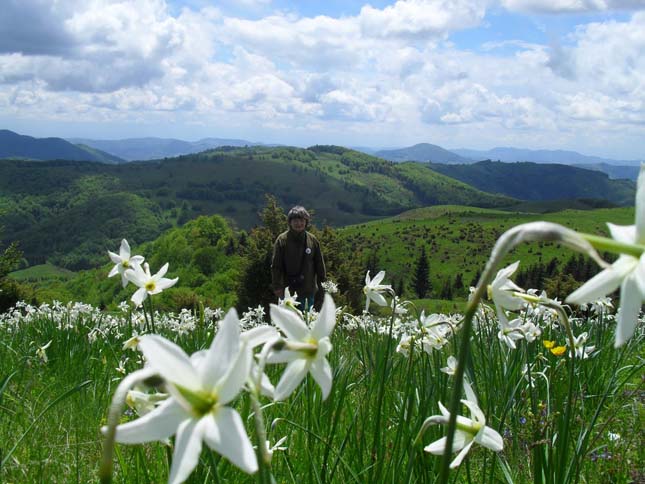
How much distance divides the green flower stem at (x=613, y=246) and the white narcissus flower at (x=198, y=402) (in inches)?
27.3

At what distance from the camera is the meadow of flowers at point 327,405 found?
3.19 ft

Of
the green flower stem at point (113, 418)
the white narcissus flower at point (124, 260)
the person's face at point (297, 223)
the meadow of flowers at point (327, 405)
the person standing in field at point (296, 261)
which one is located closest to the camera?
the green flower stem at point (113, 418)

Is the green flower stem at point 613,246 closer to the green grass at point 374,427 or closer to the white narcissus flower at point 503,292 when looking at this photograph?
the white narcissus flower at point 503,292

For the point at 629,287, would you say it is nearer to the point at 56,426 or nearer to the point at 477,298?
the point at 477,298

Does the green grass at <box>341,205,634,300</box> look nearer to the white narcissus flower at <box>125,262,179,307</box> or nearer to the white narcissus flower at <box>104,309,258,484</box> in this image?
the white narcissus flower at <box>125,262,179,307</box>

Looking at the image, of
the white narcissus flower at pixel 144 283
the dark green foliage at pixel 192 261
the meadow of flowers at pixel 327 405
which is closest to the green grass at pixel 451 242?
the dark green foliage at pixel 192 261

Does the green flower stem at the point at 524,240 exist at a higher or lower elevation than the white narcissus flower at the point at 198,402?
higher

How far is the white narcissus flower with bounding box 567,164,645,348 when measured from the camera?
36.8 inches

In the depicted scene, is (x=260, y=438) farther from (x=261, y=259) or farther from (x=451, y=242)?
(x=451, y=242)

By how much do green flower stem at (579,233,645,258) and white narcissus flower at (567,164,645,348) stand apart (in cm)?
1

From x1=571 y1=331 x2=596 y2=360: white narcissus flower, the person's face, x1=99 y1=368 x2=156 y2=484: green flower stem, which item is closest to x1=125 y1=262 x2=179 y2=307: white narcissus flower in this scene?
x1=99 y1=368 x2=156 y2=484: green flower stem

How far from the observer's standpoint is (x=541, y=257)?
127 metres

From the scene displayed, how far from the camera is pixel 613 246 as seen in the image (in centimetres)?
93

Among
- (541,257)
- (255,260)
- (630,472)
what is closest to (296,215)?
(630,472)
